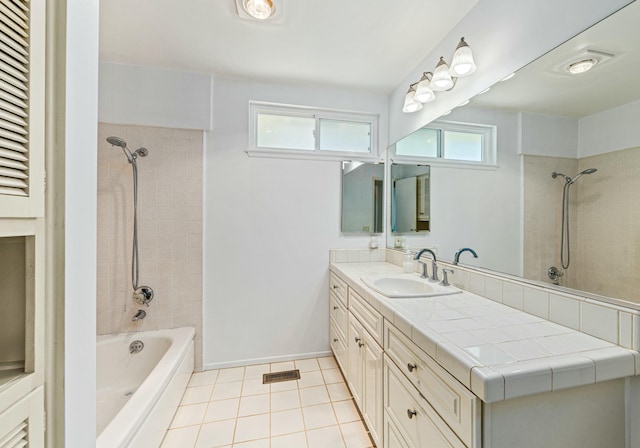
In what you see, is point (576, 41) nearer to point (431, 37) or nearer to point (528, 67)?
point (528, 67)

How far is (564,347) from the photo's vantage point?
87 cm

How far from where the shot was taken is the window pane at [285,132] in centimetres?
235

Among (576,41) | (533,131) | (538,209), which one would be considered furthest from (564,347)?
(576,41)

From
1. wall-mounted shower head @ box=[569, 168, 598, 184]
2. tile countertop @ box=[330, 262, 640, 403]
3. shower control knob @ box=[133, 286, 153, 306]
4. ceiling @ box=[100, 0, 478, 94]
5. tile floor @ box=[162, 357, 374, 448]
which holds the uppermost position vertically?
ceiling @ box=[100, 0, 478, 94]

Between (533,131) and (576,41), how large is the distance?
357 millimetres

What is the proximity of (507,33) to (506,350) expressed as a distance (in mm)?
1507

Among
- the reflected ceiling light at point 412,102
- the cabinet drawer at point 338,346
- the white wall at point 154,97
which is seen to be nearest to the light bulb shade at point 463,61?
the reflected ceiling light at point 412,102

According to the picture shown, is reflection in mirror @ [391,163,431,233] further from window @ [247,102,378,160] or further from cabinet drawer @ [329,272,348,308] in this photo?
cabinet drawer @ [329,272,348,308]

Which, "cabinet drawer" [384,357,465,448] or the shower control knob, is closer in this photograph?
"cabinet drawer" [384,357,465,448]

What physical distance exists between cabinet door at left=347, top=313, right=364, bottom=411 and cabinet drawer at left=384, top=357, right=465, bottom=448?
1.16 feet

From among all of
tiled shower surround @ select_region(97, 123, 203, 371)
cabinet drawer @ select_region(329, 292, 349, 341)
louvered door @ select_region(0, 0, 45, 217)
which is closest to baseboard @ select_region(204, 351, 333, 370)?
tiled shower surround @ select_region(97, 123, 203, 371)

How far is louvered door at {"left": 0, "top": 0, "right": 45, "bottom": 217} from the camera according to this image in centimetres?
53

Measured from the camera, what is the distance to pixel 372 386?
4.70 feet

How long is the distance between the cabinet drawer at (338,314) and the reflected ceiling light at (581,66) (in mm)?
1785
